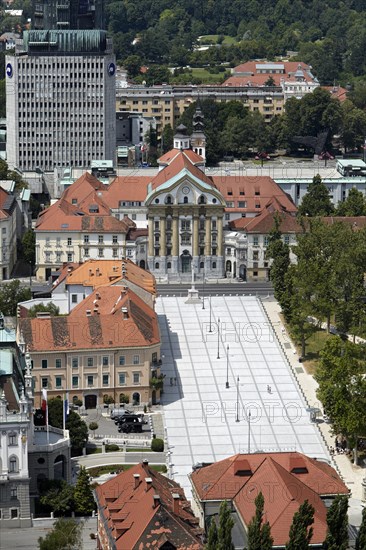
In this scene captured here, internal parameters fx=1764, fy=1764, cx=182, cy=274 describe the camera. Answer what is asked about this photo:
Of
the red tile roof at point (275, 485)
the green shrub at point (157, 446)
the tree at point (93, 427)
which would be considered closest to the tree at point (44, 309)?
the tree at point (93, 427)

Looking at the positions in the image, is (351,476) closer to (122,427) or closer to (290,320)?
(122,427)

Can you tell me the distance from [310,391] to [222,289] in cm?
3961

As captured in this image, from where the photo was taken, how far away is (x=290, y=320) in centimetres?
16600

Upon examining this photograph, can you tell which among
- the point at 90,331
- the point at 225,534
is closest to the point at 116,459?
the point at 90,331

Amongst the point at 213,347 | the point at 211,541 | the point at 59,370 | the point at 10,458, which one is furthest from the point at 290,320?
the point at 211,541

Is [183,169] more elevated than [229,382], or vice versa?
[183,169]

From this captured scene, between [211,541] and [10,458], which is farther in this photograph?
[10,458]

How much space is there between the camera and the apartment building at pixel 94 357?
147 meters

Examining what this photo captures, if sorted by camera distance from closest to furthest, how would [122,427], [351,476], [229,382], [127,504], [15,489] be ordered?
1. [127,504]
2. [15,489]
3. [351,476]
4. [122,427]
5. [229,382]

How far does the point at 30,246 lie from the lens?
195 metres

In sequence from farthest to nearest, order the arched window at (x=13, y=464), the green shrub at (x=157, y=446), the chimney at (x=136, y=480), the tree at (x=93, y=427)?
the tree at (x=93, y=427), the green shrub at (x=157, y=446), the arched window at (x=13, y=464), the chimney at (x=136, y=480)

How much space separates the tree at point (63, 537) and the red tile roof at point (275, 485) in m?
8.46

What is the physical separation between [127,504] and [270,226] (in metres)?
84.5

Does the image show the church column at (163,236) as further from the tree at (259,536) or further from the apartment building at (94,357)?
the tree at (259,536)
